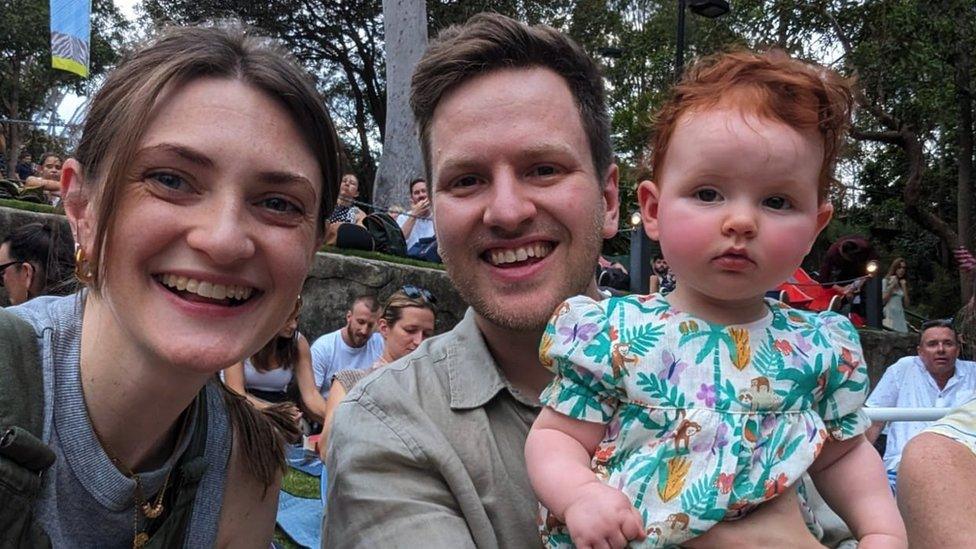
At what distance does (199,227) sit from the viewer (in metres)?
1.70

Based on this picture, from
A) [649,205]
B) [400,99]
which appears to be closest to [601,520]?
[649,205]

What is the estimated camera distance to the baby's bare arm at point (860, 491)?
158cm

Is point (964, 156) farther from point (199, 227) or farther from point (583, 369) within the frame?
point (199, 227)

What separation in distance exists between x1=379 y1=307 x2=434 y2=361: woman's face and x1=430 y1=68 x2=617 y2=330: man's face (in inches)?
141

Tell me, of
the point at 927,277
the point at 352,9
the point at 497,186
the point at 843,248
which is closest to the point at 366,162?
the point at 352,9

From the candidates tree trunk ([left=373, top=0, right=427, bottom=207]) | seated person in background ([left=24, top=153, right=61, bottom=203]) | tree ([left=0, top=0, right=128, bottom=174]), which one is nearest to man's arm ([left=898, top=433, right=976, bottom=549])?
seated person in background ([left=24, top=153, right=61, bottom=203])

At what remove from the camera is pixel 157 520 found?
6.19 feet

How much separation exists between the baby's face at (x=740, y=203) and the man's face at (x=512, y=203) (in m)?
0.40

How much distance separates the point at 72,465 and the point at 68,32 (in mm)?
10440

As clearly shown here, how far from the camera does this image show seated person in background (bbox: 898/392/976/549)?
1710mm

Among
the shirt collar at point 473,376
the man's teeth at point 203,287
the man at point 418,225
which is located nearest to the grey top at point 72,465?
the man's teeth at point 203,287

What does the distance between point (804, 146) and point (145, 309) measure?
1336 mm

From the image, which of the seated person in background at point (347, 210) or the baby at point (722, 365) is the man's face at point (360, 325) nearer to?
the seated person in background at point (347, 210)

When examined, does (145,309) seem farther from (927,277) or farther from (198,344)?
(927,277)
